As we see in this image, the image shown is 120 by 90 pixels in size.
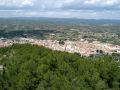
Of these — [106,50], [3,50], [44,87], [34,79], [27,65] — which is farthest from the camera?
[106,50]

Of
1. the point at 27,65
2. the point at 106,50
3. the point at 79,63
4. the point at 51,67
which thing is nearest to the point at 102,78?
the point at 79,63

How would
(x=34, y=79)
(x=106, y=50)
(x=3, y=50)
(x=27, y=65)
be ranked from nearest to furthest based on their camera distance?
(x=34, y=79), (x=27, y=65), (x=3, y=50), (x=106, y=50)

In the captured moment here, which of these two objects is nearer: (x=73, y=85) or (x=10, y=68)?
(x=73, y=85)

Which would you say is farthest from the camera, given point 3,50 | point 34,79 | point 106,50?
point 106,50

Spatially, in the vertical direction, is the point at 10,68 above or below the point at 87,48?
above

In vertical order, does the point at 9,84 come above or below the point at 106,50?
above

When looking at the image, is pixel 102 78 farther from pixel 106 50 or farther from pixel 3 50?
pixel 106 50

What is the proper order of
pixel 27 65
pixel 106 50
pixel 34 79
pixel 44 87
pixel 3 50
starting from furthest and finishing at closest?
pixel 106 50 → pixel 3 50 → pixel 27 65 → pixel 34 79 → pixel 44 87

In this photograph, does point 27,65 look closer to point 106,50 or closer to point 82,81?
point 82,81

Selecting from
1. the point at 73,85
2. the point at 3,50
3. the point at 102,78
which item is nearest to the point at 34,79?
the point at 73,85
